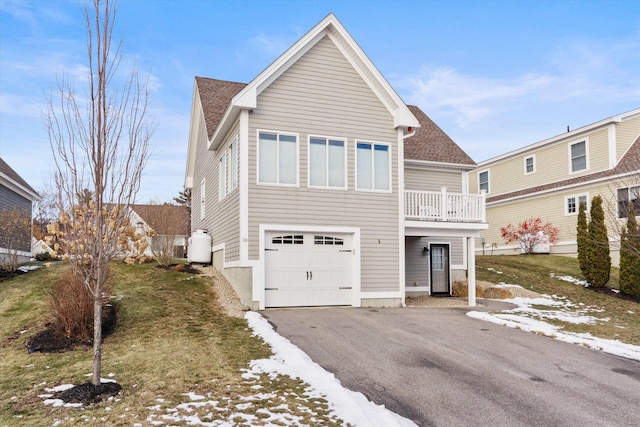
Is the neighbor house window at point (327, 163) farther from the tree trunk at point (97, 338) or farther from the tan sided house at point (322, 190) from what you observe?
the tree trunk at point (97, 338)

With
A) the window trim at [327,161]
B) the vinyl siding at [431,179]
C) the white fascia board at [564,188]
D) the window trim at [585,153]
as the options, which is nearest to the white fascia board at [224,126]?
the window trim at [327,161]

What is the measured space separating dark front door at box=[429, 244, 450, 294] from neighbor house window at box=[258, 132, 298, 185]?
752 cm

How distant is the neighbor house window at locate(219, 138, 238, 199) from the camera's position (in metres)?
14.4

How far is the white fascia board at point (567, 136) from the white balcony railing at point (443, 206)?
12575 millimetres

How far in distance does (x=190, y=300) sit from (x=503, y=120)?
1640 centimetres

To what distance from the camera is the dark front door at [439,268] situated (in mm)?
18656

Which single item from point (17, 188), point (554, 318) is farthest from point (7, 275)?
point (554, 318)

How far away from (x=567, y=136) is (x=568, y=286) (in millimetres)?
10889

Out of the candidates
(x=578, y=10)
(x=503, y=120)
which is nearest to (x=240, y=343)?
(x=578, y=10)

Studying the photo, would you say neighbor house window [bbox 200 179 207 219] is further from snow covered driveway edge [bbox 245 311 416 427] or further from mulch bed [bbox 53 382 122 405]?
mulch bed [bbox 53 382 122 405]

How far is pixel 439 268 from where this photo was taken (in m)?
18.8

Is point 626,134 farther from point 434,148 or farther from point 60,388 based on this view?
point 60,388

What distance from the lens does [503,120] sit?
22.1 meters

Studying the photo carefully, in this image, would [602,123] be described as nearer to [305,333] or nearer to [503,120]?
[503,120]
